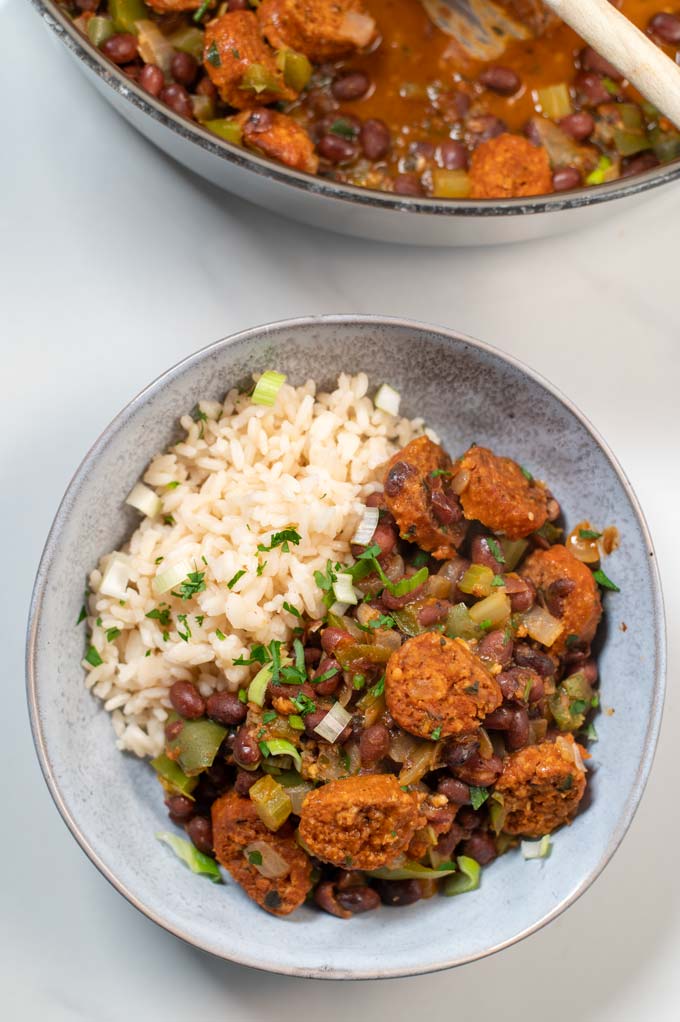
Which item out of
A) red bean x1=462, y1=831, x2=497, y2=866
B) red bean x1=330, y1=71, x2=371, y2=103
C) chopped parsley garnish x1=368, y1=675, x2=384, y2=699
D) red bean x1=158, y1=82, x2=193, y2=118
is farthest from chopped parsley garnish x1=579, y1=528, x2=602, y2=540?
red bean x1=158, y1=82, x2=193, y2=118

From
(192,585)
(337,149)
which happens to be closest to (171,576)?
(192,585)

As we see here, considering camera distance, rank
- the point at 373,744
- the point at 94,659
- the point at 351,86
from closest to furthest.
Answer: the point at 373,744 < the point at 94,659 < the point at 351,86

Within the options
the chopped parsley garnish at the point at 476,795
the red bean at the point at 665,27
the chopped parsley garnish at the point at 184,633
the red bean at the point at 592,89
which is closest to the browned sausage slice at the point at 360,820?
the chopped parsley garnish at the point at 476,795

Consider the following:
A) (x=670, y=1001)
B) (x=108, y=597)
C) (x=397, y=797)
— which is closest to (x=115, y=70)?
(x=108, y=597)

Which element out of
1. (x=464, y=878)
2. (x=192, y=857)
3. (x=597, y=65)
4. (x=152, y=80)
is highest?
(x=597, y=65)

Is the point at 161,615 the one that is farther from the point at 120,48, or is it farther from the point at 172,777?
the point at 120,48

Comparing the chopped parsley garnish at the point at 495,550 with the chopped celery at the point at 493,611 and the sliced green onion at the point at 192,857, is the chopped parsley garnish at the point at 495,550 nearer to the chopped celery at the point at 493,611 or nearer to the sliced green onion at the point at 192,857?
the chopped celery at the point at 493,611

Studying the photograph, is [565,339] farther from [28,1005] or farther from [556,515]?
[28,1005]
